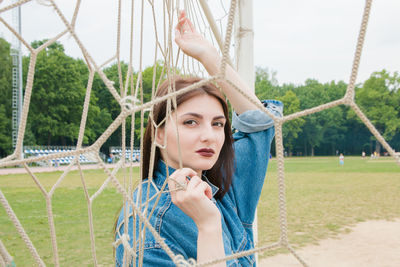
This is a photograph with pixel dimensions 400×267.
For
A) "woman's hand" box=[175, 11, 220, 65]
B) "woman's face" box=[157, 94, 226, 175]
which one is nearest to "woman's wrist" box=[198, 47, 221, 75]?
"woman's hand" box=[175, 11, 220, 65]

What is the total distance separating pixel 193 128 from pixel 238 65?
0.95m

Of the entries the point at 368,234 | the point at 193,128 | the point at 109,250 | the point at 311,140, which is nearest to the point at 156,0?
the point at 193,128

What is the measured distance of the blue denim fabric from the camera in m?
0.94

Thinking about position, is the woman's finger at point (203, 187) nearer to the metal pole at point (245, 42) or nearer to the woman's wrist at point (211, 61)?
the woman's wrist at point (211, 61)

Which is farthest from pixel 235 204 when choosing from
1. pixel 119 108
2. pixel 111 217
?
pixel 119 108

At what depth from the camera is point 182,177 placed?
2.75ft

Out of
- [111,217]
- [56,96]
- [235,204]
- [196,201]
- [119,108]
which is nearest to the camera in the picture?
[196,201]

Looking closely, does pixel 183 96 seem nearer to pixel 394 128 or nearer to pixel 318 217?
pixel 318 217

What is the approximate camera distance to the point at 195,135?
1028 millimetres

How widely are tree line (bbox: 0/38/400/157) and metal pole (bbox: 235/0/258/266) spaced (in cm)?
1303

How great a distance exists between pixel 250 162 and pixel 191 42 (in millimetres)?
498

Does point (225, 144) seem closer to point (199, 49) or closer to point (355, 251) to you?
point (199, 49)

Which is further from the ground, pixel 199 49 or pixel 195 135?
pixel 199 49

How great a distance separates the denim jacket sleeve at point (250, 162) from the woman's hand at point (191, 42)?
27 cm
